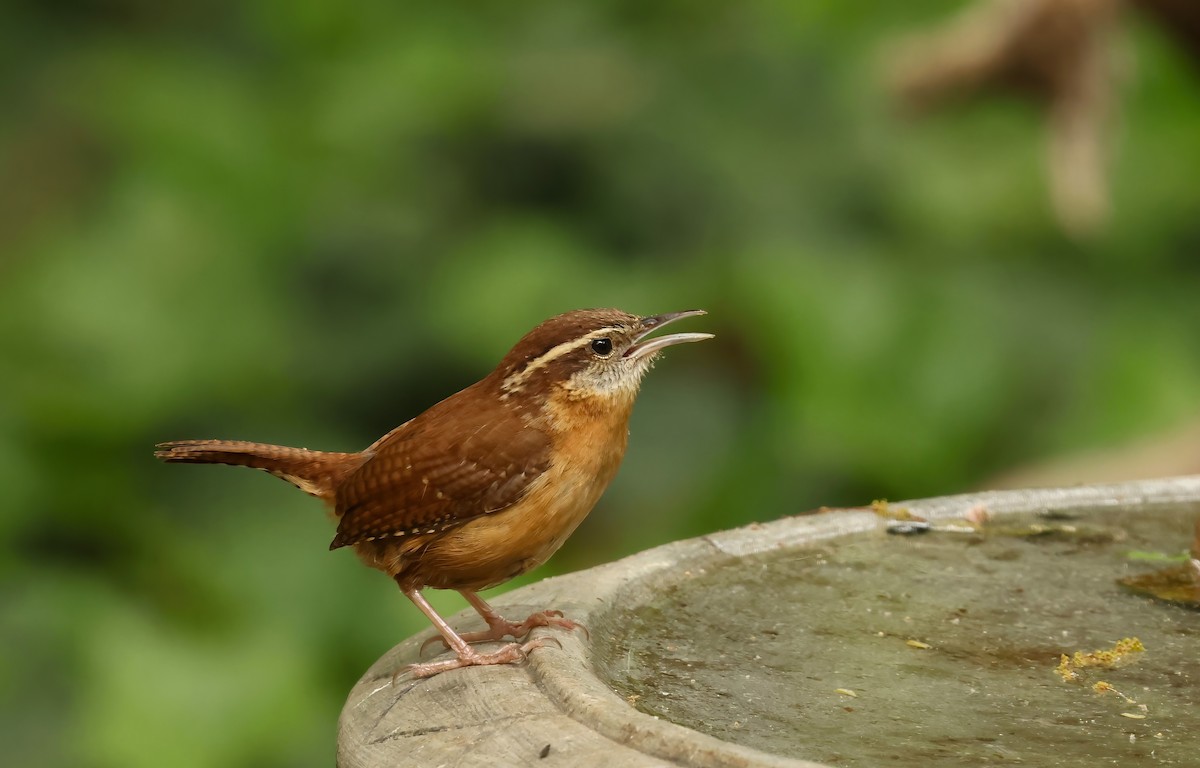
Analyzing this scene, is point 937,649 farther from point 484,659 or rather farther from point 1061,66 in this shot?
point 1061,66

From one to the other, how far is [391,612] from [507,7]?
368 cm

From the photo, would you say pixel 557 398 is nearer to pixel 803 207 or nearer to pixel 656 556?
pixel 656 556

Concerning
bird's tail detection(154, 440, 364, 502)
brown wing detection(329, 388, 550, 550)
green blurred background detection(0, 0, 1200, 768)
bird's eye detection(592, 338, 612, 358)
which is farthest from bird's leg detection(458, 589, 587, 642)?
green blurred background detection(0, 0, 1200, 768)

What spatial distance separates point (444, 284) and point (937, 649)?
11.9 ft

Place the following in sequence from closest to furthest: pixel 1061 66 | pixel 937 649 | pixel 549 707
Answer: pixel 549 707 → pixel 937 649 → pixel 1061 66

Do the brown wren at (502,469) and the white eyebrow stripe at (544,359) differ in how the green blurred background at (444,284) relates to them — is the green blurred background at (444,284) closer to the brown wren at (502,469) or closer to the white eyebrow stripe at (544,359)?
the brown wren at (502,469)

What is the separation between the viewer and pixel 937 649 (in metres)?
2.83

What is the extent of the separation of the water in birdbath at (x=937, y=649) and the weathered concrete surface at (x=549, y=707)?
0.16ft

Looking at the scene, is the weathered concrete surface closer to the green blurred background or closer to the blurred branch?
the green blurred background

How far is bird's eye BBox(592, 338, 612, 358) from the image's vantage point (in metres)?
3.13

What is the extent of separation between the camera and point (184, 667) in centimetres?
480

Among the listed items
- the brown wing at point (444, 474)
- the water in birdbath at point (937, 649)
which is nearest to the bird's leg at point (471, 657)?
the water in birdbath at point (937, 649)

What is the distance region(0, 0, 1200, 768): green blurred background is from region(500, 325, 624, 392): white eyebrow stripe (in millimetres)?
1985

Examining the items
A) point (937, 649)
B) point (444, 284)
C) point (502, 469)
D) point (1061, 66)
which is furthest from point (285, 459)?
point (1061, 66)
